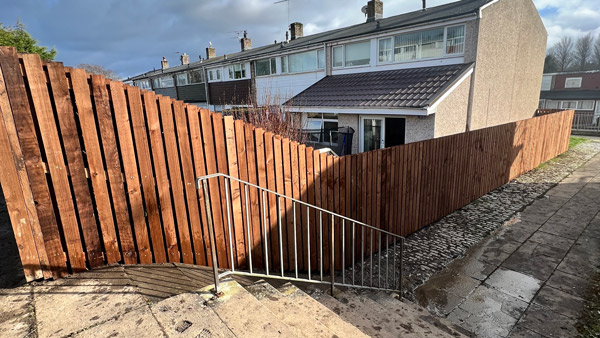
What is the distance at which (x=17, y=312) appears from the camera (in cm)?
231

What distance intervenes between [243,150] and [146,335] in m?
2.16

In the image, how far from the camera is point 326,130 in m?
14.5

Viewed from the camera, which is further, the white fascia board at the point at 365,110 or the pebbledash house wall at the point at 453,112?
the pebbledash house wall at the point at 453,112

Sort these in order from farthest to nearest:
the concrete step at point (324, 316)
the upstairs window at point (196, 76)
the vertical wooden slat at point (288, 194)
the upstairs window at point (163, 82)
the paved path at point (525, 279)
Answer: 1. the upstairs window at point (163, 82)
2. the upstairs window at point (196, 76)
3. the vertical wooden slat at point (288, 194)
4. the paved path at point (525, 279)
5. the concrete step at point (324, 316)

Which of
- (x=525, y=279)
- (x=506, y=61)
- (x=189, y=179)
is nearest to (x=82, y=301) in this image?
(x=189, y=179)

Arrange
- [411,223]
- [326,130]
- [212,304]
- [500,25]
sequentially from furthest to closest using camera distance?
1. [326,130]
2. [500,25]
3. [411,223]
4. [212,304]

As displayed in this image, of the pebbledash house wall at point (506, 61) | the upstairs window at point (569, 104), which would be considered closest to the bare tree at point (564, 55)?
the upstairs window at point (569, 104)

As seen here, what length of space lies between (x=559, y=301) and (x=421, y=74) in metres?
9.20

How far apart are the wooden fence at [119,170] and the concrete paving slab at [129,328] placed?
3.17ft

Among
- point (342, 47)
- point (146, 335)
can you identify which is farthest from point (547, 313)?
point (342, 47)

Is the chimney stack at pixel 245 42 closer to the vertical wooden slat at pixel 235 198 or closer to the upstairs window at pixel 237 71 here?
the upstairs window at pixel 237 71

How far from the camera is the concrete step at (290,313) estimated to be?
2.51 m

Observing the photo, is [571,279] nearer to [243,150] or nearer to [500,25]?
[243,150]

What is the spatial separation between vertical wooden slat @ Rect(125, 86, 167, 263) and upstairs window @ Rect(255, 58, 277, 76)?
51.9 ft
